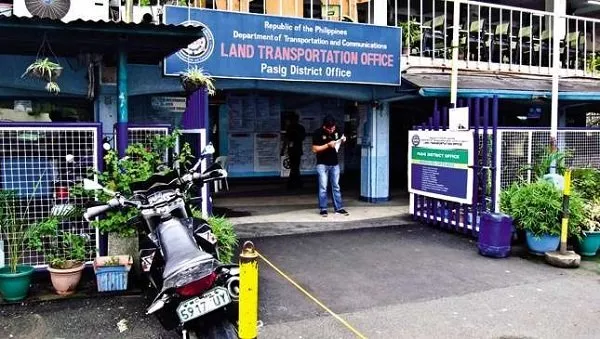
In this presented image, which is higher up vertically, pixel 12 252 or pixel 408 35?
pixel 408 35

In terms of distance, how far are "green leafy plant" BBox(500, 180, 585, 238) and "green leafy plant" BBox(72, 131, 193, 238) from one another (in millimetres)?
4405

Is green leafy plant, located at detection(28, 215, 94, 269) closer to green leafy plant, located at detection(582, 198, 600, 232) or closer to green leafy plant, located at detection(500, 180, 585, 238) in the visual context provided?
green leafy plant, located at detection(500, 180, 585, 238)

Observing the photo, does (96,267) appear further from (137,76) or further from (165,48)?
(137,76)

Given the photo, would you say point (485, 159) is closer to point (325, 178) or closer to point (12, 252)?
point (325, 178)

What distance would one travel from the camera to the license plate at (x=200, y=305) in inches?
134

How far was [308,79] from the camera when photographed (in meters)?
10.2

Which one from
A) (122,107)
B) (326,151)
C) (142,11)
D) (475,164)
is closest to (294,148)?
(326,151)

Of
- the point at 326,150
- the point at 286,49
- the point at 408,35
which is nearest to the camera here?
the point at 326,150

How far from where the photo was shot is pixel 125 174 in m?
5.85

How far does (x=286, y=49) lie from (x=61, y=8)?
372 centimetres

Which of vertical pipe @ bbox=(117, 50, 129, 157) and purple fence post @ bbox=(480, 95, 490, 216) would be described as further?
purple fence post @ bbox=(480, 95, 490, 216)

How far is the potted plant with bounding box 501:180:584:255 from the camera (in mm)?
7211

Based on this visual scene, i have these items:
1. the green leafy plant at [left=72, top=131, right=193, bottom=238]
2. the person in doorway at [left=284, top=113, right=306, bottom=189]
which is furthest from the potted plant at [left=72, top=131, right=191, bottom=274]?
the person in doorway at [left=284, top=113, right=306, bottom=189]

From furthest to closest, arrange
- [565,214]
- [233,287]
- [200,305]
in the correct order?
[565,214] < [233,287] < [200,305]
